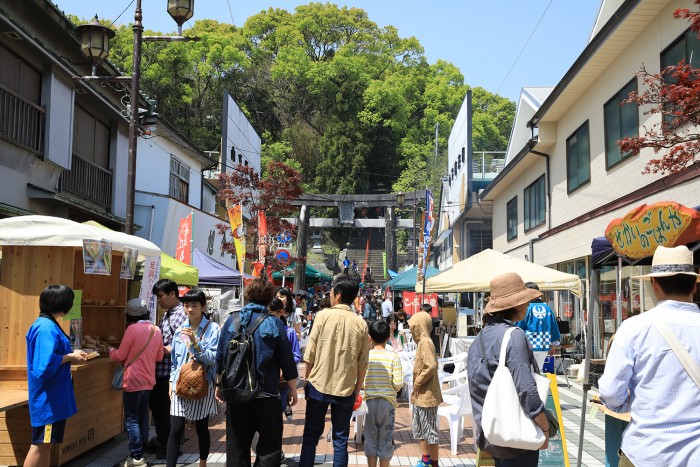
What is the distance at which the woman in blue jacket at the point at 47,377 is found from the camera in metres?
5.57

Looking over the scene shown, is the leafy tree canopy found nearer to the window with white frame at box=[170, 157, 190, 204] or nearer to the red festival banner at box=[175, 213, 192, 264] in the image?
the window with white frame at box=[170, 157, 190, 204]

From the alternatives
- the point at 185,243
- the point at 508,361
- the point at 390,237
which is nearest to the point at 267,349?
the point at 508,361

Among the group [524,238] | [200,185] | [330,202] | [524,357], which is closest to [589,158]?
[524,238]

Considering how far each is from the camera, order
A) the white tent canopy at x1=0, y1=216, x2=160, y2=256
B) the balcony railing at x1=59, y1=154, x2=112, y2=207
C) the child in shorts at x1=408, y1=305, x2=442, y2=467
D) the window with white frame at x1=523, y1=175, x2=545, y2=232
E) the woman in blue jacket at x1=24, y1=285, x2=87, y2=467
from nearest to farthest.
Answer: the woman in blue jacket at x1=24, y1=285, x2=87, y2=467, the child in shorts at x1=408, y1=305, x2=442, y2=467, the white tent canopy at x1=0, y1=216, x2=160, y2=256, the balcony railing at x1=59, y1=154, x2=112, y2=207, the window with white frame at x1=523, y1=175, x2=545, y2=232

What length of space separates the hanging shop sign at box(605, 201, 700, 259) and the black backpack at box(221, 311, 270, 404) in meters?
3.33

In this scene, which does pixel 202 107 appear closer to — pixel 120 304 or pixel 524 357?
pixel 120 304

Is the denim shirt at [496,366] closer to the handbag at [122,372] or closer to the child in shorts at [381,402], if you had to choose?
the child in shorts at [381,402]

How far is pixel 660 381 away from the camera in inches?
124

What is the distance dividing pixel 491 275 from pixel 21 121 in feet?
30.2

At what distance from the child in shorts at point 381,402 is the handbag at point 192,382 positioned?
1541 mm

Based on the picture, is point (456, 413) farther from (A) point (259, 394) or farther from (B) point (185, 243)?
(B) point (185, 243)

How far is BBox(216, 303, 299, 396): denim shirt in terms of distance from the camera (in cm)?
535

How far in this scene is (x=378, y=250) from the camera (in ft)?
176

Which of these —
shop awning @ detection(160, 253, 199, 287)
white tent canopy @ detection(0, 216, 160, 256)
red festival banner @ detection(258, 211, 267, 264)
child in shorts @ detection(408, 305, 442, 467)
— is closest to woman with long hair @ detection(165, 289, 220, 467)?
white tent canopy @ detection(0, 216, 160, 256)
